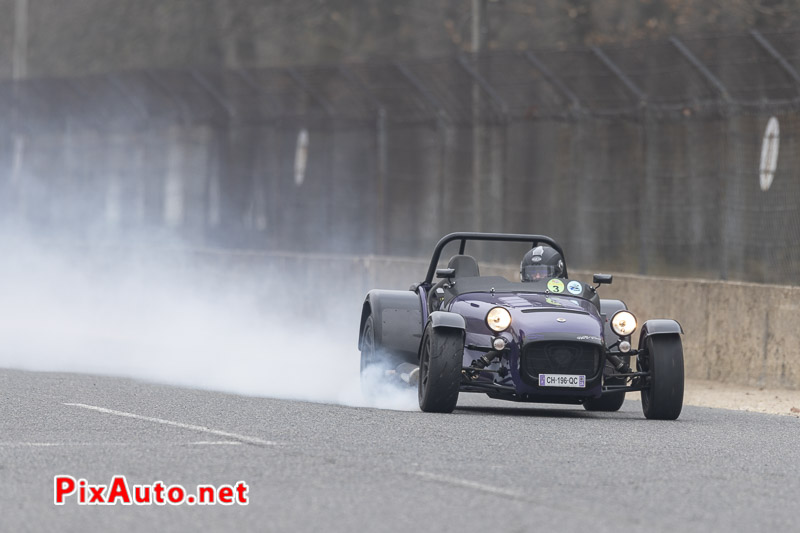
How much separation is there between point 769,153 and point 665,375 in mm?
5742

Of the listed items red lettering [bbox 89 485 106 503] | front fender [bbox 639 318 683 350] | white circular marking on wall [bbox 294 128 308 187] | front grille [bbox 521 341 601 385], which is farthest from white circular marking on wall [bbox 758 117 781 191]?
red lettering [bbox 89 485 106 503]

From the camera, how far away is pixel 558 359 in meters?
12.1

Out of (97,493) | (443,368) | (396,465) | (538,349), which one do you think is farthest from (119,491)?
(538,349)

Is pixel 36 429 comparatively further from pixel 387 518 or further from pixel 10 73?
pixel 10 73

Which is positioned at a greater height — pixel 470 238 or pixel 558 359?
pixel 470 238

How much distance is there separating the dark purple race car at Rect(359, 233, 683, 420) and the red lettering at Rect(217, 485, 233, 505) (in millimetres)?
4097

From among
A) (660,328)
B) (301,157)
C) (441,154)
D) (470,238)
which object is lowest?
(660,328)

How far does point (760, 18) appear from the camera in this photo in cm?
3238

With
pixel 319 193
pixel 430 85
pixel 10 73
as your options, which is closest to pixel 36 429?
pixel 430 85

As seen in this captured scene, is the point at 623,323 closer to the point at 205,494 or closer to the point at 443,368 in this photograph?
the point at 443,368

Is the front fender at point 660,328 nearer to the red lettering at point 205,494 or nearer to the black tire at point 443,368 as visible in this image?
the black tire at point 443,368

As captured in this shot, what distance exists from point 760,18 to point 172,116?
38.6ft

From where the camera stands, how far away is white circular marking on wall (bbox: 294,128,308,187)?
26.1 m

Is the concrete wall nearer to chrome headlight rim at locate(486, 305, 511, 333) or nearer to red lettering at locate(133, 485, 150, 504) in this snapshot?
chrome headlight rim at locate(486, 305, 511, 333)
